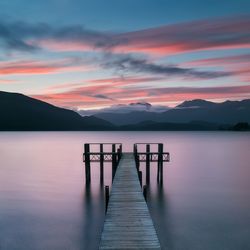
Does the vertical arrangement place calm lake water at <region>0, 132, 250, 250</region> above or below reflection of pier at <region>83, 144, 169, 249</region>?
below

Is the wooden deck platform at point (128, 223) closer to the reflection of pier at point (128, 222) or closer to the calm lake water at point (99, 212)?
the reflection of pier at point (128, 222)

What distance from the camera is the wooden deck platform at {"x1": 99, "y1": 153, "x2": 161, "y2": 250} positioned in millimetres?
8867

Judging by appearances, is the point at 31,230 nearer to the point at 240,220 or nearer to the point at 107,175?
the point at 240,220

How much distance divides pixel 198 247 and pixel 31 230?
8.44 m

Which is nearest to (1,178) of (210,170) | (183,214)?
(183,214)

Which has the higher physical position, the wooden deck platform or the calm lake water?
the wooden deck platform

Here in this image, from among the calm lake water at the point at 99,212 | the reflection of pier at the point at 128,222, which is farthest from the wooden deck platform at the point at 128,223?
the calm lake water at the point at 99,212

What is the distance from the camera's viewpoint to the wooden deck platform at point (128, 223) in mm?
8867

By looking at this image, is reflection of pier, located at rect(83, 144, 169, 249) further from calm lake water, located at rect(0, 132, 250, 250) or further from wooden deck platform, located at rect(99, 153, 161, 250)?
calm lake water, located at rect(0, 132, 250, 250)

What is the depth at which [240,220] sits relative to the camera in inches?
743

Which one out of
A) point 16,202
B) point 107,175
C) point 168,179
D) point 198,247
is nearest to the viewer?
point 198,247

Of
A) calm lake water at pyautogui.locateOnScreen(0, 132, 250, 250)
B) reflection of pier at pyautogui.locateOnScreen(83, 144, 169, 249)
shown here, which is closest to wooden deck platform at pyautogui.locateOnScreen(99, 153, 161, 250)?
reflection of pier at pyautogui.locateOnScreen(83, 144, 169, 249)

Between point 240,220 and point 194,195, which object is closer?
point 240,220

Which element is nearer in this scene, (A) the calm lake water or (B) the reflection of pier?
(B) the reflection of pier
